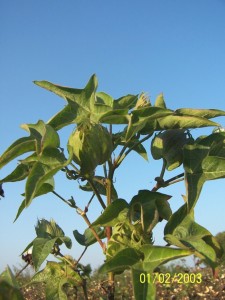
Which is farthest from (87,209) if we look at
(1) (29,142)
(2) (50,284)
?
(1) (29,142)

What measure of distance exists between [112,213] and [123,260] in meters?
0.17

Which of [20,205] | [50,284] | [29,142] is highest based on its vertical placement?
[29,142]

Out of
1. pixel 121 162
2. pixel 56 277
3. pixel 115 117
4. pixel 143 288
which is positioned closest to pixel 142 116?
pixel 115 117

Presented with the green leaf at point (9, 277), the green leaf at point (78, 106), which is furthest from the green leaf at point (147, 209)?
the green leaf at point (9, 277)

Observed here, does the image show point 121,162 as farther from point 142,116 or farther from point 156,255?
point 156,255

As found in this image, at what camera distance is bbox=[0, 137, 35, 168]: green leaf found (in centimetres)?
105

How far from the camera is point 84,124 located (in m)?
1.11

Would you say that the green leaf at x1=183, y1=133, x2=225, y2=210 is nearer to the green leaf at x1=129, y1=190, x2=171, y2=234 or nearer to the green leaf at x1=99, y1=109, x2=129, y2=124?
the green leaf at x1=129, y1=190, x2=171, y2=234

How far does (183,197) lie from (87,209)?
288 mm

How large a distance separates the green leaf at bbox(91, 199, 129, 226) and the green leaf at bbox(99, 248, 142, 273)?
0.48ft

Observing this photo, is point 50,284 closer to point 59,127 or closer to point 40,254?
point 40,254

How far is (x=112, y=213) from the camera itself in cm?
111

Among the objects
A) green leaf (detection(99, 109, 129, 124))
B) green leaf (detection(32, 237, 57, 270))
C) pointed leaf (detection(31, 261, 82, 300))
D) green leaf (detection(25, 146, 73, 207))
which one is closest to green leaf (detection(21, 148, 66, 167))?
green leaf (detection(25, 146, 73, 207))

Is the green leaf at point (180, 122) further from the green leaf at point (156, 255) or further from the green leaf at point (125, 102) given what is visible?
the green leaf at point (156, 255)
